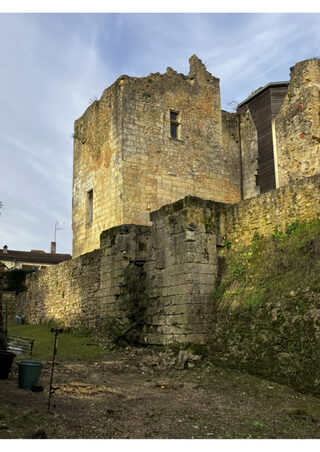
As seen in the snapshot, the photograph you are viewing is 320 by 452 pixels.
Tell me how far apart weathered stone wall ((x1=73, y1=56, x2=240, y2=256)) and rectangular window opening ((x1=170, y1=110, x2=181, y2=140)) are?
119mm

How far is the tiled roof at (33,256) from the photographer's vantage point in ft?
129

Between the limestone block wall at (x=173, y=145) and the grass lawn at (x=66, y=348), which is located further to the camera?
the limestone block wall at (x=173, y=145)

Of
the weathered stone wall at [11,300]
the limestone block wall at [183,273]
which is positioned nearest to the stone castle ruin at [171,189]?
the limestone block wall at [183,273]

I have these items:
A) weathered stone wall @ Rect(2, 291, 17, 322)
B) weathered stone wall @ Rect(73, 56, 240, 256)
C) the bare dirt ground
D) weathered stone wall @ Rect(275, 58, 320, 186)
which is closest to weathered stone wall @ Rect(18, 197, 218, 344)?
the bare dirt ground

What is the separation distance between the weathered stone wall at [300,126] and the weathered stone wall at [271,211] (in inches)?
Answer: 247

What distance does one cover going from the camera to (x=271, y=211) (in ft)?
28.9

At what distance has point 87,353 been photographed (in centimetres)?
1069

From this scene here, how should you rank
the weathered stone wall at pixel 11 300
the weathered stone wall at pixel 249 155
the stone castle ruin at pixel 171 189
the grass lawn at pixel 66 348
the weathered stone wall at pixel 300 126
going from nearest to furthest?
the stone castle ruin at pixel 171 189, the grass lawn at pixel 66 348, the weathered stone wall at pixel 300 126, the weathered stone wall at pixel 249 155, the weathered stone wall at pixel 11 300

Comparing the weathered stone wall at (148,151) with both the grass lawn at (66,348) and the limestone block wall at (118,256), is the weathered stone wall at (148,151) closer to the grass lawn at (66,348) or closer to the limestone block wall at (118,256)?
the limestone block wall at (118,256)

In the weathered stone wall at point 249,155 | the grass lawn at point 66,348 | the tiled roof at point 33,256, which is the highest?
the weathered stone wall at point 249,155

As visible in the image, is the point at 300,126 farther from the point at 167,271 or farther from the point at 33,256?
the point at 33,256

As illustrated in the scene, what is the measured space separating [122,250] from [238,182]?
311 inches

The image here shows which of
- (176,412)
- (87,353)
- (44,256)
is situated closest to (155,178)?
(87,353)

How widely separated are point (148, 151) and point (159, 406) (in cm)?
1057
